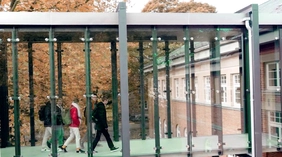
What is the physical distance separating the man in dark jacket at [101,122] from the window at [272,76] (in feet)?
13.9

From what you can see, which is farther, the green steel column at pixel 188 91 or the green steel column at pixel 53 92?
the green steel column at pixel 188 91

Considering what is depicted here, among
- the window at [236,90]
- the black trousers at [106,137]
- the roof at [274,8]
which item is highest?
the roof at [274,8]

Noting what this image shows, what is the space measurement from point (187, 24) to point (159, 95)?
186cm

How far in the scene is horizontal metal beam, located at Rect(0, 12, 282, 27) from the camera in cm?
680

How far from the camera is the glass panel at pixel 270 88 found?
7980 millimetres

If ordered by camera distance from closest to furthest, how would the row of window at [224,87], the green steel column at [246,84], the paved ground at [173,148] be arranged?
the paved ground at [173,148] < the green steel column at [246,84] < the row of window at [224,87]

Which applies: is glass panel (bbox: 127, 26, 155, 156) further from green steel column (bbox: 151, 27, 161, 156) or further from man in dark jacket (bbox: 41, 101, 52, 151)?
man in dark jacket (bbox: 41, 101, 52, 151)

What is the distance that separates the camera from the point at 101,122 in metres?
7.46

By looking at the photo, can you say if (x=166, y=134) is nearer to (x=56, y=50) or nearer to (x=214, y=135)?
(x=214, y=135)

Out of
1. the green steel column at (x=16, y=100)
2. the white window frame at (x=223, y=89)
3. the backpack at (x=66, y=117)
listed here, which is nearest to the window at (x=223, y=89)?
the white window frame at (x=223, y=89)

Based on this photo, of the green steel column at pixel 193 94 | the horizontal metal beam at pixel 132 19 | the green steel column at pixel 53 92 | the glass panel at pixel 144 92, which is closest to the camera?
the horizontal metal beam at pixel 132 19

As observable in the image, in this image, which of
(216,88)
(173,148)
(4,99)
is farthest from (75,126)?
(216,88)

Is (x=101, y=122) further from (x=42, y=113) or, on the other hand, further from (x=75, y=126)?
(x=42, y=113)

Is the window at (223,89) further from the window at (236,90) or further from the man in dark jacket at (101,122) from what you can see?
the man in dark jacket at (101,122)
